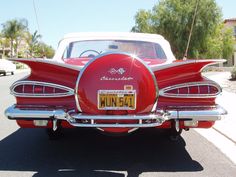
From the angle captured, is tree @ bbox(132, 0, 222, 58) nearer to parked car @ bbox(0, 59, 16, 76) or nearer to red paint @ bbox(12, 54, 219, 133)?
parked car @ bbox(0, 59, 16, 76)

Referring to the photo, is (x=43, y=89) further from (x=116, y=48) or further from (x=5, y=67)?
(x=5, y=67)

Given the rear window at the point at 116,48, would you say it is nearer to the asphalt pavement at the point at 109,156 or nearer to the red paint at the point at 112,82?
the asphalt pavement at the point at 109,156

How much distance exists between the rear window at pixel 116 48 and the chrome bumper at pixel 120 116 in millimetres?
1653

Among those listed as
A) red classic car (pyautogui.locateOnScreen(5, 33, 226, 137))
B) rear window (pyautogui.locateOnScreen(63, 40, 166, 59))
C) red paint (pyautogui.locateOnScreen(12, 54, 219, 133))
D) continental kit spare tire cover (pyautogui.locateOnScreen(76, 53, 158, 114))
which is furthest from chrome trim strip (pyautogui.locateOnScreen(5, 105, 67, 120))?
rear window (pyautogui.locateOnScreen(63, 40, 166, 59))

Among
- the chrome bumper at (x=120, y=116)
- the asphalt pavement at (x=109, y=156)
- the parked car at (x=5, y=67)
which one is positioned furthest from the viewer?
the parked car at (x=5, y=67)

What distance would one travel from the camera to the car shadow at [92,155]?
4242mm

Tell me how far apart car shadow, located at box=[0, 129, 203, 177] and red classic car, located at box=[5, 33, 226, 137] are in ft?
1.54

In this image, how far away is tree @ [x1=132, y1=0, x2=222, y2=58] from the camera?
39.4 metres

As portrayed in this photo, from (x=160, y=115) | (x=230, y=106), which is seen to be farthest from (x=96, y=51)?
(x=230, y=106)

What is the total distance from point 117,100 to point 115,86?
0.15 meters

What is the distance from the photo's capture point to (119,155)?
4.86 meters

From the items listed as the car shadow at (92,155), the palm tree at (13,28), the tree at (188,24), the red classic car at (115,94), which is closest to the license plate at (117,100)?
the red classic car at (115,94)

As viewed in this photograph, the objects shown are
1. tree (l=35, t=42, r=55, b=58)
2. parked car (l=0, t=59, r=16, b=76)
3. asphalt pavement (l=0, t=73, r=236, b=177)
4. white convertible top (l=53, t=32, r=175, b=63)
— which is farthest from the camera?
parked car (l=0, t=59, r=16, b=76)

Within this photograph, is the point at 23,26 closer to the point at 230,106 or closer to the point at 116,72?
the point at 230,106
